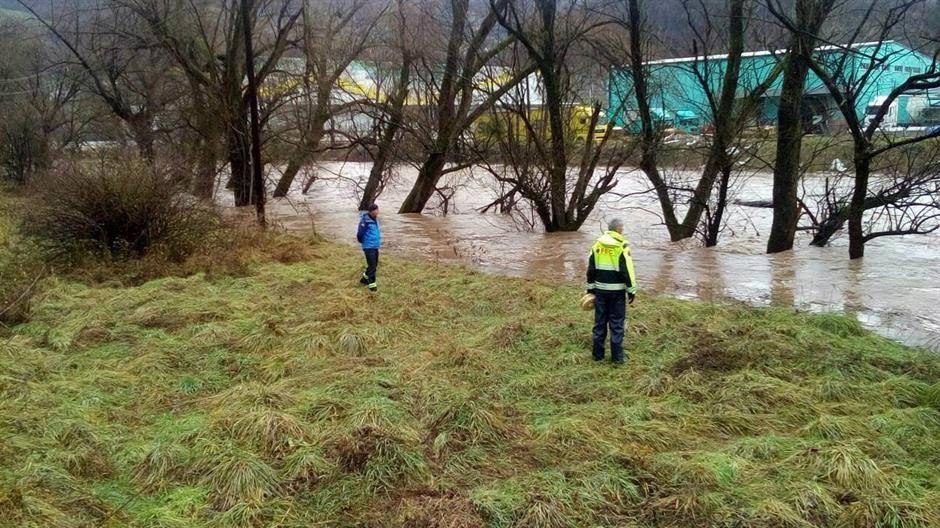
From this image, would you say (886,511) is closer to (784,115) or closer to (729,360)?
(729,360)

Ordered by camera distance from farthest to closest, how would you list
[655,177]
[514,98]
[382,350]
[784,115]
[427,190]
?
[427,190] < [514,98] < [655,177] < [784,115] < [382,350]

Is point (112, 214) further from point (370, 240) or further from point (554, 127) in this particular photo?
point (554, 127)

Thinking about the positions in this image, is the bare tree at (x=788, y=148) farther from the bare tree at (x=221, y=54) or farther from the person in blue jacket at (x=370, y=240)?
the bare tree at (x=221, y=54)

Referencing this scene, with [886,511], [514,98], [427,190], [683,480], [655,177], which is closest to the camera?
[886,511]

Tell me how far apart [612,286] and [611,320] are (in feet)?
1.21

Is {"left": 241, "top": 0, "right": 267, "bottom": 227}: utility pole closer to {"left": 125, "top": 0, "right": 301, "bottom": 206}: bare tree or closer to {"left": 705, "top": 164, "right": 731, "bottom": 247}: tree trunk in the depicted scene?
{"left": 125, "top": 0, "right": 301, "bottom": 206}: bare tree

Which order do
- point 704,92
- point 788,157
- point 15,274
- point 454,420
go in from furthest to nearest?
point 704,92
point 788,157
point 15,274
point 454,420

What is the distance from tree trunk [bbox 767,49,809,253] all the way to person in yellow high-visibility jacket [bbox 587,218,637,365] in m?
12.4

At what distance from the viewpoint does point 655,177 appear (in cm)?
2069

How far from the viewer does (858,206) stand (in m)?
17.0

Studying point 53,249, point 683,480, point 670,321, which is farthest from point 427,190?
point 683,480

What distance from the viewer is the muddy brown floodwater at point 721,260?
12.4 m

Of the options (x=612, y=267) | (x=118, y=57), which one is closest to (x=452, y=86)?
(x=118, y=57)

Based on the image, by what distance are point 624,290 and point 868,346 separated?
2.93 m
